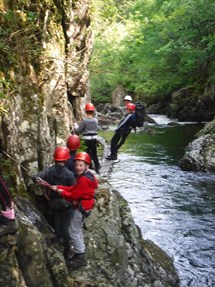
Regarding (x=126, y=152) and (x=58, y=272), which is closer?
(x=58, y=272)

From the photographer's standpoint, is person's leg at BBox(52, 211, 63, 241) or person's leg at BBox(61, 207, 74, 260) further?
person's leg at BBox(52, 211, 63, 241)

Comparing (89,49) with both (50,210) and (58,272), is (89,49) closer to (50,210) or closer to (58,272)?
(50,210)

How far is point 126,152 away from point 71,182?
16.0 meters

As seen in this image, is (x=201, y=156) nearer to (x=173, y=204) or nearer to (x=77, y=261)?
(x=173, y=204)

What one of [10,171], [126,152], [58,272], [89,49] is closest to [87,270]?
[58,272]

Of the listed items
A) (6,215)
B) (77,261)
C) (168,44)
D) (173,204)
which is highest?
(168,44)

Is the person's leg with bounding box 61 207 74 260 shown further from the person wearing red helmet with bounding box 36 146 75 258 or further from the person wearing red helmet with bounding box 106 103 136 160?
the person wearing red helmet with bounding box 106 103 136 160

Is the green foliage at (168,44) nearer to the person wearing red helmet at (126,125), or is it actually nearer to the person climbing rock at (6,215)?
the person wearing red helmet at (126,125)

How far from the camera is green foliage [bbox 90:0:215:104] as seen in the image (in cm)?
2661

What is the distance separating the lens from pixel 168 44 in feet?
91.0

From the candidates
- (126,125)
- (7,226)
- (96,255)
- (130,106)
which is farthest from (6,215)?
(126,125)

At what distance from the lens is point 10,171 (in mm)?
6668

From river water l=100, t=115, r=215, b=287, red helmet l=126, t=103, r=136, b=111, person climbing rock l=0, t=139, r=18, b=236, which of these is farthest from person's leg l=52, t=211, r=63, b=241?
red helmet l=126, t=103, r=136, b=111

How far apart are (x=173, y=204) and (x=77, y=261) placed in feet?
25.8
